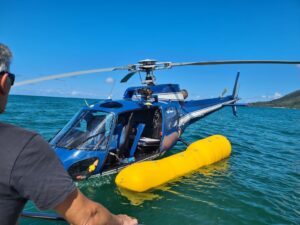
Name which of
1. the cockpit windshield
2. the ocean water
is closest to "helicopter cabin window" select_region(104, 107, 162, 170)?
the cockpit windshield

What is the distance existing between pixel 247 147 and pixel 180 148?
353 centimetres

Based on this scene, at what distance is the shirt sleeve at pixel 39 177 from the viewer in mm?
1270

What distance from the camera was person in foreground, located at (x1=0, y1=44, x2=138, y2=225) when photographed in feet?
4.17

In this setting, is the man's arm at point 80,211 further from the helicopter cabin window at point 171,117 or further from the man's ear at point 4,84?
the helicopter cabin window at point 171,117

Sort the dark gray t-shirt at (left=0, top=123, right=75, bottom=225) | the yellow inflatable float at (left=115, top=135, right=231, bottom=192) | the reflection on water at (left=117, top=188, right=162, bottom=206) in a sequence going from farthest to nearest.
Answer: the yellow inflatable float at (left=115, top=135, right=231, bottom=192) → the reflection on water at (left=117, top=188, right=162, bottom=206) → the dark gray t-shirt at (left=0, top=123, right=75, bottom=225)

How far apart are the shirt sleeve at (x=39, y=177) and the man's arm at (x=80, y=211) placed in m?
0.08

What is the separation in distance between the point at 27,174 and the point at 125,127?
6.11 metres

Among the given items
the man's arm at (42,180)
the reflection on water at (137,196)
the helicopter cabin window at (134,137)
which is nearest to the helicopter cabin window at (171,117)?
the helicopter cabin window at (134,137)

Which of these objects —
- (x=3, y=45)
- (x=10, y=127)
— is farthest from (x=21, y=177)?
(x=3, y=45)

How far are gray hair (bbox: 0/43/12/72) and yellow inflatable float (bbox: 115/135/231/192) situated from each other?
4.81 metres

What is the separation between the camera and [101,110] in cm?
684

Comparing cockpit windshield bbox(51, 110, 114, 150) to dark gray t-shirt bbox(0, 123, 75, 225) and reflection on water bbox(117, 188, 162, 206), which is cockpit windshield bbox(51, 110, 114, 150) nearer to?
reflection on water bbox(117, 188, 162, 206)

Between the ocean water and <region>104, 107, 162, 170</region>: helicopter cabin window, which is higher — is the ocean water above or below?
below

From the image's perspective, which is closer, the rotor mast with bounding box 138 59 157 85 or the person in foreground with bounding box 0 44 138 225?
the person in foreground with bounding box 0 44 138 225
